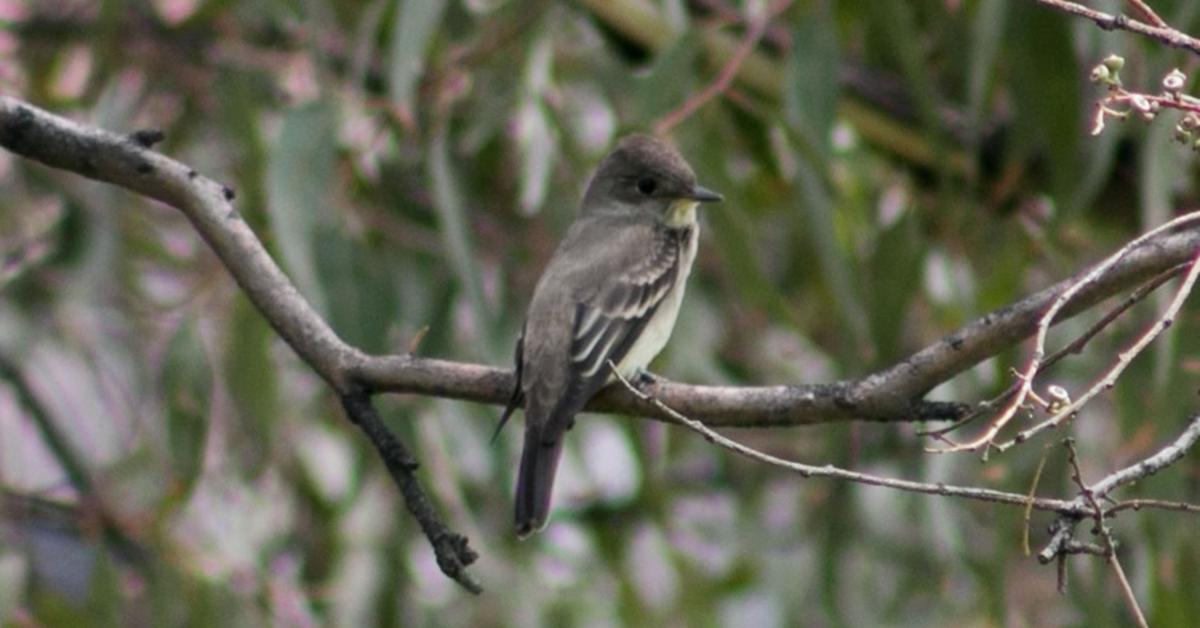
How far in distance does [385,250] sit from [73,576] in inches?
79.4

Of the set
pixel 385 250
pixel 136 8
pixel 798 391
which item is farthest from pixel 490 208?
pixel 798 391

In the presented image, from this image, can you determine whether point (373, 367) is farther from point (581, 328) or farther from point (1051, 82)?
point (1051, 82)

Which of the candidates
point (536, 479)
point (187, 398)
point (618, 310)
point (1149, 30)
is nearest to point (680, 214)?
point (618, 310)

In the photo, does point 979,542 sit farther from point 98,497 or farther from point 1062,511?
point 1062,511

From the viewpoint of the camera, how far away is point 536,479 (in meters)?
3.48

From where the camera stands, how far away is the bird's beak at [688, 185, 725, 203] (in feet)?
13.3

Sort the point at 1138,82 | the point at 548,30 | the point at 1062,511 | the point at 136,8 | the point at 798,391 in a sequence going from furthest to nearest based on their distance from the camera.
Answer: the point at 136,8 → the point at 548,30 → the point at 1138,82 → the point at 798,391 → the point at 1062,511

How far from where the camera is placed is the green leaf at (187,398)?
4.63 metres

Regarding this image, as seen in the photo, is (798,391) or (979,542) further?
(979,542)

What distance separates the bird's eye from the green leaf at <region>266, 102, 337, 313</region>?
0.70 meters

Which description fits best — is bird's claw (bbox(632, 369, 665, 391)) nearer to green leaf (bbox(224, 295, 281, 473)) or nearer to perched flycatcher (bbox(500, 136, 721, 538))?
perched flycatcher (bbox(500, 136, 721, 538))

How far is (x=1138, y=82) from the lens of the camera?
4.37 meters

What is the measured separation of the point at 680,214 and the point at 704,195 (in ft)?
0.86

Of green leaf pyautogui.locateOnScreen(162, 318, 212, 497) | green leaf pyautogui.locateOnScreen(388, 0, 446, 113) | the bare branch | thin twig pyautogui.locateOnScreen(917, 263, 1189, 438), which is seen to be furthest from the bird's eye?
thin twig pyautogui.locateOnScreen(917, 263, 1189, 438)
